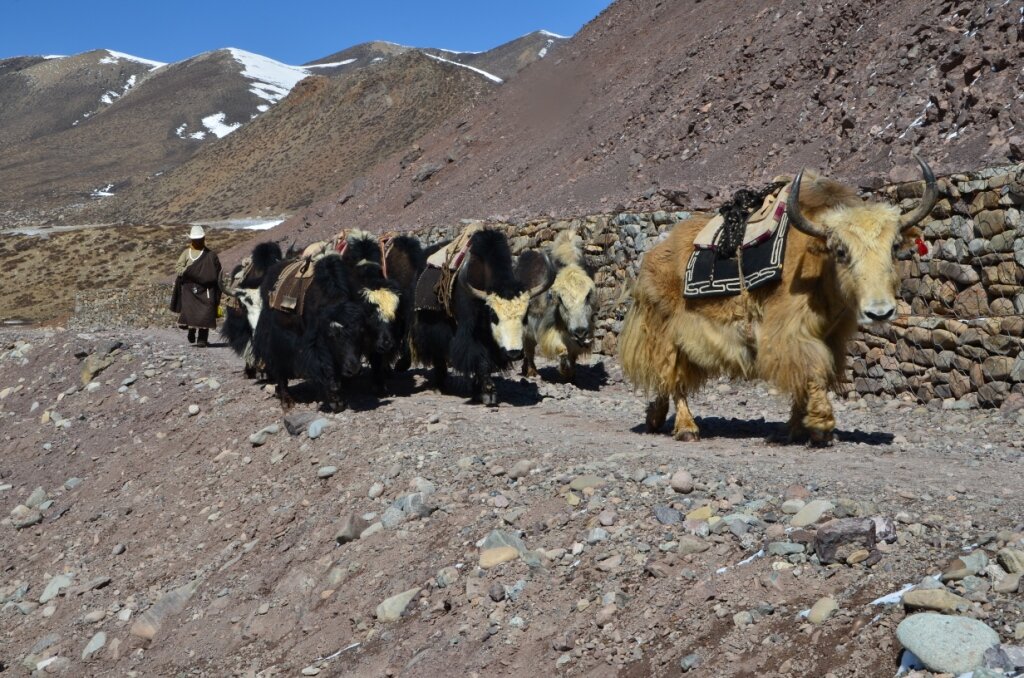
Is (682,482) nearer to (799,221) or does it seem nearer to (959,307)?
(799,221)

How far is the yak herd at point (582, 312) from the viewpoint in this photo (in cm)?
603

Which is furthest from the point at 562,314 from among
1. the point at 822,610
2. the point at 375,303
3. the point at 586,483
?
the point at 822,610

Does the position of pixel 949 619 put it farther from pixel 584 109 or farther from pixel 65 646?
pixel 584 109

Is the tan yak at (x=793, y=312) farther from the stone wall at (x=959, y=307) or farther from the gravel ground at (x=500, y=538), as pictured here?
the stone wall at (x=959, y=307)

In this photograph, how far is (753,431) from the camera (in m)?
7.46

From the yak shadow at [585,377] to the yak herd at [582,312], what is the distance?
0.47 ft

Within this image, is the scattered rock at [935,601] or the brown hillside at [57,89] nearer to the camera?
the scattered rock at [935,601]

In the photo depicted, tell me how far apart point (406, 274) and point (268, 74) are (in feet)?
409

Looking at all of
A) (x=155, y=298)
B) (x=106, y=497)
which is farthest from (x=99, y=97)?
(x=106, y=497)

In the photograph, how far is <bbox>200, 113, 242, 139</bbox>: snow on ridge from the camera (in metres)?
105

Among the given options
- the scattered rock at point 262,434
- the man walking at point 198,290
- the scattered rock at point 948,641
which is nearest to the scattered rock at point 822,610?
the scattered rock at point 948,641

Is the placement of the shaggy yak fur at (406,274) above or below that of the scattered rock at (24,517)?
above

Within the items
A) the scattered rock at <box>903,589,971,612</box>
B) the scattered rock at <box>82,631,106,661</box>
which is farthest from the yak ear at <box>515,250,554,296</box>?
the scattered rock at <box>903,589,971,612</box>

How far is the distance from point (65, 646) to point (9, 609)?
1.15 meters
